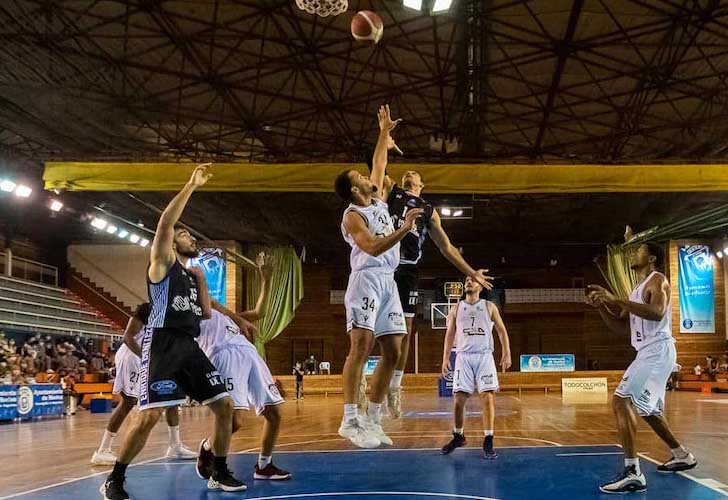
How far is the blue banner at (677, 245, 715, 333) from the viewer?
30531 mm

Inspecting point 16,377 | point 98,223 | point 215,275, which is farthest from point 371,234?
point 215,275

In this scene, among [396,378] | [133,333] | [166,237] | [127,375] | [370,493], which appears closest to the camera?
[166,237]

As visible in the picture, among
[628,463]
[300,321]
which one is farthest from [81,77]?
[300,321]

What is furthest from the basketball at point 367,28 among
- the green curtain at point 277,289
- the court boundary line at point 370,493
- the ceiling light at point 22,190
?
the green curtain at point 277,289

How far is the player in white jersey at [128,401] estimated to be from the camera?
827 cm

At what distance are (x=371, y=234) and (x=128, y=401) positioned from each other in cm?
449

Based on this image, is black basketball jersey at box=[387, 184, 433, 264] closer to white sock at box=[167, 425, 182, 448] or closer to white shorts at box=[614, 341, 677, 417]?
white shorts at box=[614, 341, 677, 417]

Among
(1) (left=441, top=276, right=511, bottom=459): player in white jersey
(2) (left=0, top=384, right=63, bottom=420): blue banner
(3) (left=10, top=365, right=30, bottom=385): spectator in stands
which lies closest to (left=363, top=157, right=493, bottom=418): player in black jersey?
(1) (left=441, top=276, right=511, bottom=459): player in white jersey

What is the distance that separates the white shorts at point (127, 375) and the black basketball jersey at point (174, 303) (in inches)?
114

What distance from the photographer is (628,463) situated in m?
6.41

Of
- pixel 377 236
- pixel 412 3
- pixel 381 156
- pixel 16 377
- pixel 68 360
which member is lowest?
pixel 16 377

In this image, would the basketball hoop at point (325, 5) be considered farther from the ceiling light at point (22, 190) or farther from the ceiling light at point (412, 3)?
the ceiling light at point (22, 190)

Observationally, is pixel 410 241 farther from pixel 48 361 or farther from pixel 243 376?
pixel 48 361

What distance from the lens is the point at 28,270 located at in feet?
101
